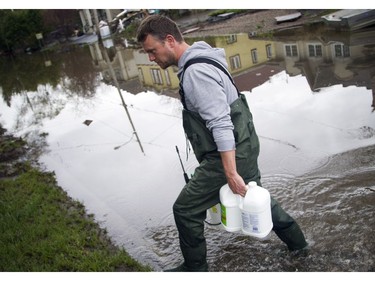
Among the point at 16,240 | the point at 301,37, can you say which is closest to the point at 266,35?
the point at 301,37

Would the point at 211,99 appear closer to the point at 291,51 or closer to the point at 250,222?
the point at 250,222

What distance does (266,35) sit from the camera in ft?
51.7

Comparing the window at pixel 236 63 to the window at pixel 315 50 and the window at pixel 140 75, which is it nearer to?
the window at pixel 315 50

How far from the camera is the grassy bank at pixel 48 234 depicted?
3.75 m

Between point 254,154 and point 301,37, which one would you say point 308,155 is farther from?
point 301,37

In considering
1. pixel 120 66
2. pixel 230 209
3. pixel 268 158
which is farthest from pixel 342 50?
pixel 120 66

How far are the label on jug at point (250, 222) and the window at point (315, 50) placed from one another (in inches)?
346

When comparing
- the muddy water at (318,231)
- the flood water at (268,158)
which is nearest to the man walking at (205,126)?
the muddy water at (318,231)

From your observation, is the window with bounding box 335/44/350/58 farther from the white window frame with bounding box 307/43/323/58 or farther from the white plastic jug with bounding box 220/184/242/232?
the white plastic jug with bounding box 220/184/242/232

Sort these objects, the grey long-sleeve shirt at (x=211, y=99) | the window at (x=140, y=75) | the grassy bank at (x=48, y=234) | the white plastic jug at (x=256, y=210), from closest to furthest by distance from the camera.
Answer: the grey long-sleeve shirt at (x=211, y=99), the white plastic jug at (x=256, y=210), the grassy bank at (x=48, y=234), the window at (x=140, y=75)

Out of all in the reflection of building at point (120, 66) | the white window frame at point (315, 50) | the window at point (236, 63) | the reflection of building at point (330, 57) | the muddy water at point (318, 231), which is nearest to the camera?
the muddy water at point (318, 231)

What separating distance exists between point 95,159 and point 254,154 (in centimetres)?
472

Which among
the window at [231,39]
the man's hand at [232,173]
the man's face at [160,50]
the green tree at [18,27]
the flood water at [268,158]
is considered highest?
the green tree at [18,27]

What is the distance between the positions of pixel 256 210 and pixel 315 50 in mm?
9417
